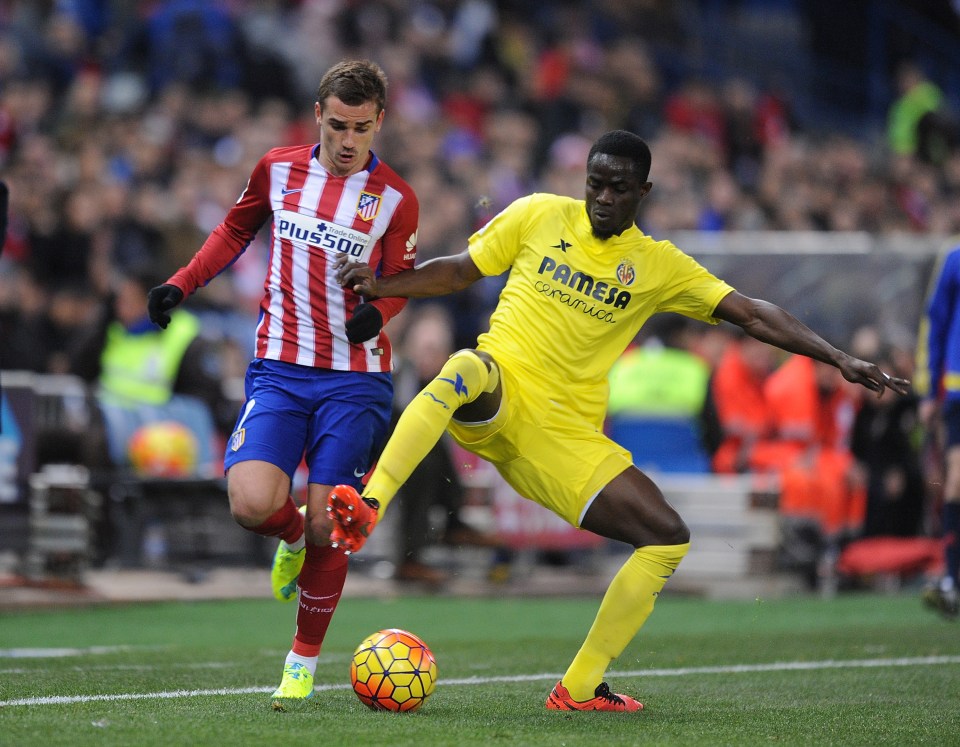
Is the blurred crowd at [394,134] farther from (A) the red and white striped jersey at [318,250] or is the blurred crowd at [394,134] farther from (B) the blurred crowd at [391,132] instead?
(A) the red and white striped jersey at [318,250]

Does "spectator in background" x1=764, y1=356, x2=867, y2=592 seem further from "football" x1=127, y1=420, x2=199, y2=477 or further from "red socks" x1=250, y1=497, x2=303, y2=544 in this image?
"red socks" x1=250, y1=497, x2=303, y2=544

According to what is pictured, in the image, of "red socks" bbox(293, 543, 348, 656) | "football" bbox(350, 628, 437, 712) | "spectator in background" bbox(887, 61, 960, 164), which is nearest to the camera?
"football" bbox(350, 628, 437, 712)

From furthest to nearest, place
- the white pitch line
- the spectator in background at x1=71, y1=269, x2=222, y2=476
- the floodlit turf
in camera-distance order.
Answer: the spectator in background at x1=71, y1=269, x2=222, y2=476, the white pitch line, the floodlit turf

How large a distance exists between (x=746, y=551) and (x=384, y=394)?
8263mm

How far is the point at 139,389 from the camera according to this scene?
46.2ft

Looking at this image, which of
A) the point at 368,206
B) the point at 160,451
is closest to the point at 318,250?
the point at 368,206

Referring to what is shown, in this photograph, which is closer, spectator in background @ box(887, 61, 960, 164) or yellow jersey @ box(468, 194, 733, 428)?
yellow jersey @ box(468, 194, 733, 428)

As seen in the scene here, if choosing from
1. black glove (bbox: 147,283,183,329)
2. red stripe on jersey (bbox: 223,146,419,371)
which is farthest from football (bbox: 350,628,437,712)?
black glove (bbox: 147,283,183,329)

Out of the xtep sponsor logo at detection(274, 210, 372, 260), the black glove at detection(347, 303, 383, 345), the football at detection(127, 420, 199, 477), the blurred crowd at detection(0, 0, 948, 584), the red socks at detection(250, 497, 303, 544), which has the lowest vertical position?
the red socks at detection(250, 497, 303, 544)

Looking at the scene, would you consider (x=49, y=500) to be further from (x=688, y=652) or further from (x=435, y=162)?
(x=435, y=162)

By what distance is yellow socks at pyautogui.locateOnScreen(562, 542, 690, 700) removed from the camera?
6867 mm

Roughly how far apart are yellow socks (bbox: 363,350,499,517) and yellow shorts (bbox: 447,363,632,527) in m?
0.29

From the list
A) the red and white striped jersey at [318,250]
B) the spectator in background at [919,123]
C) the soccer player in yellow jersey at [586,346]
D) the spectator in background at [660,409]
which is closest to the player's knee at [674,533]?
the soccer player in yellow jersey at [586,346]

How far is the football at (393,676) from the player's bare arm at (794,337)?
191cm
